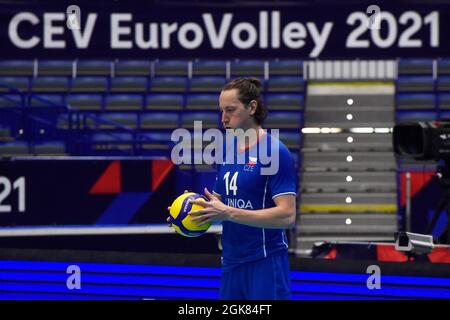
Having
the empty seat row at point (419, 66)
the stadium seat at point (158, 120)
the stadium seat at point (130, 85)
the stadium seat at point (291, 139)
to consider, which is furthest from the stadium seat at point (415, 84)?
the stadium seat at point (130, 85)

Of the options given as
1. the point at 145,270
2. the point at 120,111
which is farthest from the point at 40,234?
the point at 120,111

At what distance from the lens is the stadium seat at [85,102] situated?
15.2m

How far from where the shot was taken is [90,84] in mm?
15516

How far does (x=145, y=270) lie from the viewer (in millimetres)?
7207

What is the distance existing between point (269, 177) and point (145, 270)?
9.23 ft

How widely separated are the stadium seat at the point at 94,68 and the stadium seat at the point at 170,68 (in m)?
0.76

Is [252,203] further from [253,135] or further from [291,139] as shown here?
[291,139]

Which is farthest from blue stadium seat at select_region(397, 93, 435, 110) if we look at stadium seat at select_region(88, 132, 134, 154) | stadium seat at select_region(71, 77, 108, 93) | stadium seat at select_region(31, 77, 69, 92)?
stadium seat at select_region(31, 77, 69, 92)

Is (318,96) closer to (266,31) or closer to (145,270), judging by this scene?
(266,31)

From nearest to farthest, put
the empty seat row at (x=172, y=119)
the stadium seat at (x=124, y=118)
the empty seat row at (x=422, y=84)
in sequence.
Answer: the empty seat row at (x=172, y=119) < the stadium seat at (x=124, y=118) < the empty seat row at (x=422, y=84)

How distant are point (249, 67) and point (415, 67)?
2.59 m

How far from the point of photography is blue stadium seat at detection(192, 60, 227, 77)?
15.4m

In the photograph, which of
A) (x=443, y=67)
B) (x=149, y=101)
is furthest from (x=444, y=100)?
(x=149, y=101)

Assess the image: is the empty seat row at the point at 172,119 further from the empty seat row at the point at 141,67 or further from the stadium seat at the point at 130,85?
the empty seat row at the point at 141,67
